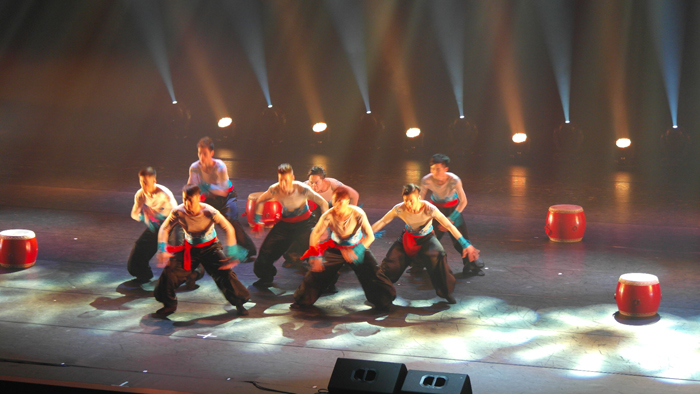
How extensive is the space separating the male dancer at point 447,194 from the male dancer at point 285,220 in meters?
1.17

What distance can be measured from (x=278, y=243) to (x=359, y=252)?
119 cm

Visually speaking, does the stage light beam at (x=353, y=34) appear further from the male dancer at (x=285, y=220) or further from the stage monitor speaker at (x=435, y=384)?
the stage monitor speaker at (x=435, y=384)

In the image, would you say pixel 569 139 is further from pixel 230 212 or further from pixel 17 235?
pixel 17 235

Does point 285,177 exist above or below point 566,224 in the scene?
above

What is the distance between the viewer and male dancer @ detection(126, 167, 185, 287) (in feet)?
23.0

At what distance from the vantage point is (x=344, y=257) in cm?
640

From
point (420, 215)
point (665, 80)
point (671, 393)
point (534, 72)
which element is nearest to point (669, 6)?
point (665, 80)

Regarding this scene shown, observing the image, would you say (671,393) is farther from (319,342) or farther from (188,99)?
(188,99)

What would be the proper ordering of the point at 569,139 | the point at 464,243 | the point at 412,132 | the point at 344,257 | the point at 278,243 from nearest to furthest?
1. the point at 344,257
2. the point at 464,243
3. the point at 278,243
4. the point at 569,139
5. the point at 412,132

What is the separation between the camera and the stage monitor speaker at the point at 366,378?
4047mm

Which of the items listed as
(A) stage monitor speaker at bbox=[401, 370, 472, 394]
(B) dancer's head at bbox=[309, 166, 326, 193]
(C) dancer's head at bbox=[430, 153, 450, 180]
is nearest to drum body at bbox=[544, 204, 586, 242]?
(C) dancer's head at bbox=[430, 153, 450, 180]

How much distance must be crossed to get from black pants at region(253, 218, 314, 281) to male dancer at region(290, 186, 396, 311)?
82 centimetres

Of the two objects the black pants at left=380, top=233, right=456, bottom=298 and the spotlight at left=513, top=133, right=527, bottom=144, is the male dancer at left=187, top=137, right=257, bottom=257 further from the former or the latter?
Result: the spotlight at left=513, top=133, right=527, bottom=144

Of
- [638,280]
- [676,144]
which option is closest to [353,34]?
[676,144]
